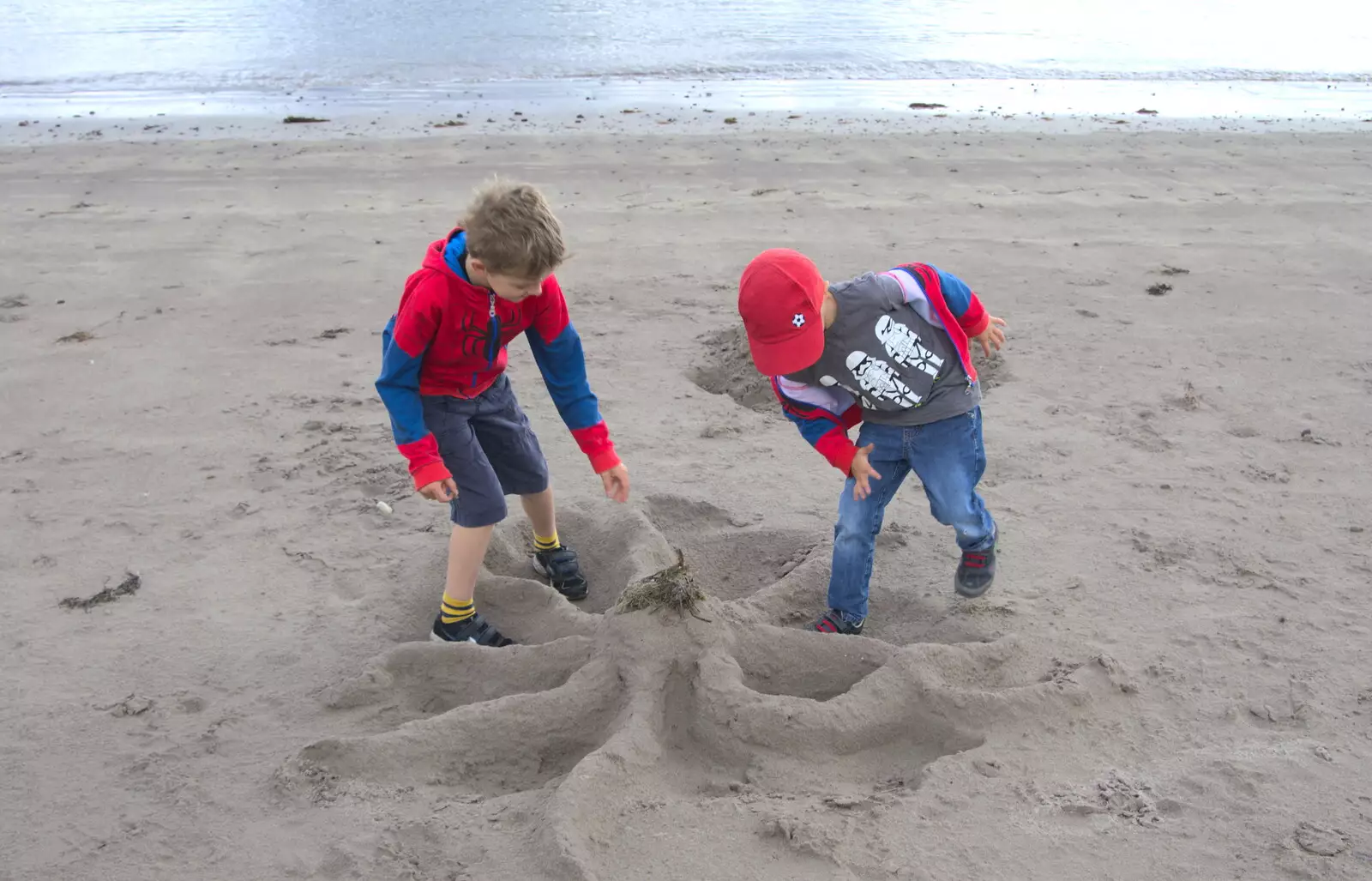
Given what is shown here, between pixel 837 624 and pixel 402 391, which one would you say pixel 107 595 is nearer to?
pixel 402 391

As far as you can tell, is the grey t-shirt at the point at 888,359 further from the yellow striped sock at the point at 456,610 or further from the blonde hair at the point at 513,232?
the yellow striped sock at the point at 456,610

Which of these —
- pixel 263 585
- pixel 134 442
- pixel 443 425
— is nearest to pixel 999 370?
pixel 443 425

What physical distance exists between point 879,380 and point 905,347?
0.12m

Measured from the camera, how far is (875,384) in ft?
9.75

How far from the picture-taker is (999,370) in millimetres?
5094

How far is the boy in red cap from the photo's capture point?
111 inches

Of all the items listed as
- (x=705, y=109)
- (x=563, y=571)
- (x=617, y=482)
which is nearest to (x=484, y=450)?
(x=617, y=482)

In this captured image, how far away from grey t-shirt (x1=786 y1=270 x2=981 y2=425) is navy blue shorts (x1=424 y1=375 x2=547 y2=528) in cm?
92

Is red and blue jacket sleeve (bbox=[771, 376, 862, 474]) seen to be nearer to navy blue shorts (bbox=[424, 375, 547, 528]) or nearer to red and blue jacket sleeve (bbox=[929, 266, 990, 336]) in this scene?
red and blue jacket sleeve (bbox=[929, 266, 990, 336])

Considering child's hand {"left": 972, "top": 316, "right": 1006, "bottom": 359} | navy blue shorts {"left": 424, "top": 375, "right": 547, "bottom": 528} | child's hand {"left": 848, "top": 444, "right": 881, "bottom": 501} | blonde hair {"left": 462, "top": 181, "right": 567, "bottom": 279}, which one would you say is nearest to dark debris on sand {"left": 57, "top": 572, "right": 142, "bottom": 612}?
navy blue shorts {"left": 424, "top": 375, "right": 547, "bottom": 528}

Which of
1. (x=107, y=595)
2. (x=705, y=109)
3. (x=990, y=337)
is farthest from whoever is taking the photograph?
(x=705, y=109)

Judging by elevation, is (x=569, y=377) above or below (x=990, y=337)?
below

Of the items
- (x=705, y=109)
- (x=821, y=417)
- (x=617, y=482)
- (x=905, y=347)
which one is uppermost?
(x=905, y=347)

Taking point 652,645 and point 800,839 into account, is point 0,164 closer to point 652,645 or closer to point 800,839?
point 652,645
